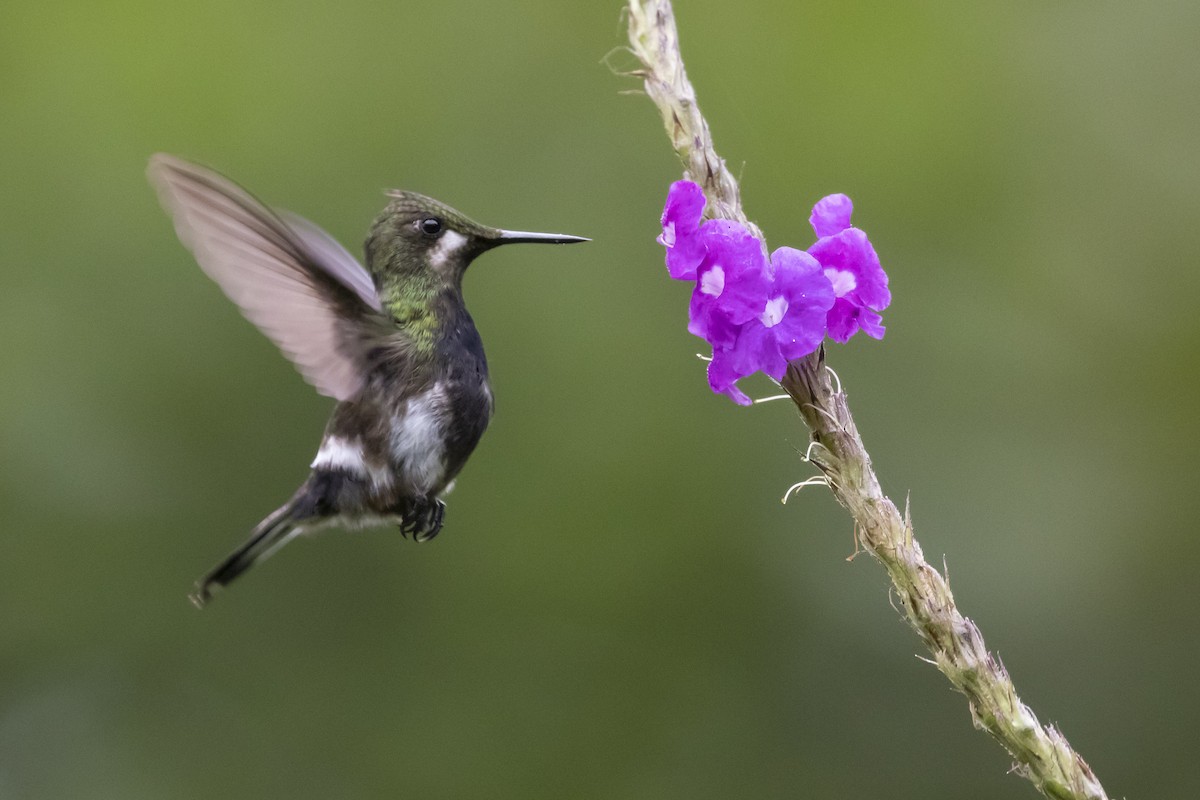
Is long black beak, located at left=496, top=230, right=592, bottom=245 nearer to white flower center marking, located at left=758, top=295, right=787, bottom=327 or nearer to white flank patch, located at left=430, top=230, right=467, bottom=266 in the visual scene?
white flank patch, located at left=430, top=230, right=467, bottom=266

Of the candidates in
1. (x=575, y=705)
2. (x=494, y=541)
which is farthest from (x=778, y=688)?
(x=494, y=541)

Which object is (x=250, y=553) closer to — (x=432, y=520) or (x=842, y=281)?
(x=432, y=520)

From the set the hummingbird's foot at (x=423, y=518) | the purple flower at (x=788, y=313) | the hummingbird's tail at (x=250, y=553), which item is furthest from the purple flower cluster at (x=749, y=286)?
the hummingbird's tail at (x=250, y=553)

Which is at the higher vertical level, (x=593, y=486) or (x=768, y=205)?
(x=768, y=205)

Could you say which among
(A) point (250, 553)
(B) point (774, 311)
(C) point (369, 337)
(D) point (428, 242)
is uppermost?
(B) point (774, 311)

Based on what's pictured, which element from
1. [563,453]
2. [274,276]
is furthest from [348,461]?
[563,453]

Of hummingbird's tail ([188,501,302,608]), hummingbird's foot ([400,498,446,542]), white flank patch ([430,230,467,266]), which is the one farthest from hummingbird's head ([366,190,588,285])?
hummingbird's tail ([188,501,302,608])

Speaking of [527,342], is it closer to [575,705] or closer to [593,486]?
[593,486]
